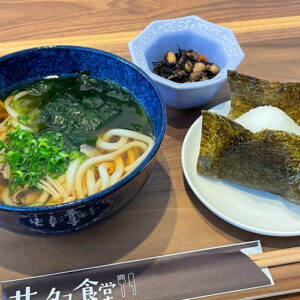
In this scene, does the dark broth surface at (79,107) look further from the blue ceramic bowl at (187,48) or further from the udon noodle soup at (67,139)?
the blue ceramic bowl at (187,48)

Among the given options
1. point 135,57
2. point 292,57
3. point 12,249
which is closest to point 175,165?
point 135,57

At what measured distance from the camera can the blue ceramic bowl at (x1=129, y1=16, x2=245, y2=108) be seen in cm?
126

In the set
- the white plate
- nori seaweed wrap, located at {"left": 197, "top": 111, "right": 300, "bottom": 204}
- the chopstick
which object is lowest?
the chopstick

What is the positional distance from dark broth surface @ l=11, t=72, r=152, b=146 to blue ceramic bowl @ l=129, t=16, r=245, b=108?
0.14m

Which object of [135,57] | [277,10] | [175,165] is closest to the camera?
[175,165]

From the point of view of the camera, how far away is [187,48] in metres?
1.51

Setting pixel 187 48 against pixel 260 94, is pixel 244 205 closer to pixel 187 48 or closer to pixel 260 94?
pixel 260 94

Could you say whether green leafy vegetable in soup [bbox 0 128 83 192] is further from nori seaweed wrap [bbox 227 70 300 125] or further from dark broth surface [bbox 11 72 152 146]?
nori seaweed wrap [bbox 227 70 300 125]

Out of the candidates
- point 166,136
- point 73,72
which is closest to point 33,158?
point 73,72

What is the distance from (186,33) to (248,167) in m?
0.61

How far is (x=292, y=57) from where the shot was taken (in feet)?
5.11

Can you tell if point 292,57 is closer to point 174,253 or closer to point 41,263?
point 174,253

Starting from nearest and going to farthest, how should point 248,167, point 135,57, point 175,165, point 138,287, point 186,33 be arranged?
point 138,287 → point 248,167 → point 175,165 → point 135,57 → point 186,33

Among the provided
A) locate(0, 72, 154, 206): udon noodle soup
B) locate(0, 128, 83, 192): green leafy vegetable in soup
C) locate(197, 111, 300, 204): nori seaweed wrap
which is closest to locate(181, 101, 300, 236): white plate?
locate(197, 111, 300, 204): nori seaweed wrap
